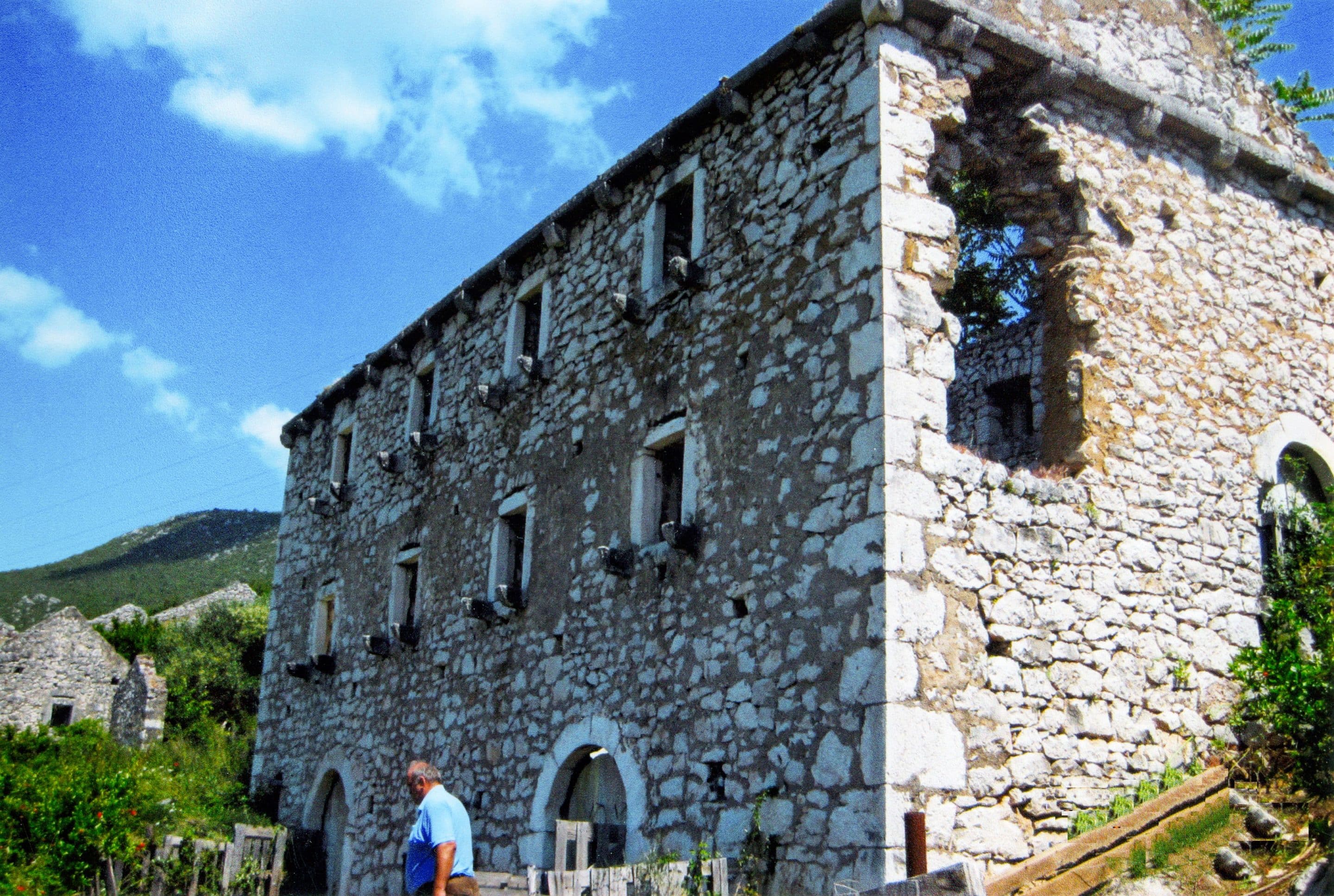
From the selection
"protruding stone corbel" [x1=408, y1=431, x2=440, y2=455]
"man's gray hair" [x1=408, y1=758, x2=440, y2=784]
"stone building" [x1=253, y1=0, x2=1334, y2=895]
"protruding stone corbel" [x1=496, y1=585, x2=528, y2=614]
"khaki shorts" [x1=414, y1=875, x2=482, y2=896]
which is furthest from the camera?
"protruding stone corbel" [x1=408, y1=431, x2=440, y2=455]

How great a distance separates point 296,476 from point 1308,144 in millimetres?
14851

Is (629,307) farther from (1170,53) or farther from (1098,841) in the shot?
(1098,841)

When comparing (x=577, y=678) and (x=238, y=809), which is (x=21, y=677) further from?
(x=577, y=678)

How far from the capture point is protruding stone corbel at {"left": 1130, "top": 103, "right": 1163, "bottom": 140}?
10344 mm

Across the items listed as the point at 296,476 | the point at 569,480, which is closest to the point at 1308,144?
the point at 569,480

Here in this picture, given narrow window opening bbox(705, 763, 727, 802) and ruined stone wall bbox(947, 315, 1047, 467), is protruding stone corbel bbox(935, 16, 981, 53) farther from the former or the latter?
narrow window opening bbox(705, 763, 727, 802)

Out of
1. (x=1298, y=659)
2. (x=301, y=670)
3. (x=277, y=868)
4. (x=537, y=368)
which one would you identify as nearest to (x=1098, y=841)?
Result: (x=1298, y=659)

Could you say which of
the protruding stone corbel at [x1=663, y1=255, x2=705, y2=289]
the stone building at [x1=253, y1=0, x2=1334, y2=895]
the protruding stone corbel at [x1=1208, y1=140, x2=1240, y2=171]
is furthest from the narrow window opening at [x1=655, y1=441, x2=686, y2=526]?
the protruding stone corbel at [x1=1208, y1=140, x2=1240, y2=171]

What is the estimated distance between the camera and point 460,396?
14648 mm

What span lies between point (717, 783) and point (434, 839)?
2.71m

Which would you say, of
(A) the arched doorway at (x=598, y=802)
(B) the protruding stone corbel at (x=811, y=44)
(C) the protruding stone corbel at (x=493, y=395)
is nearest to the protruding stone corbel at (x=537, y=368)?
(C) the protruding stone corbel at (x=493, y=395)

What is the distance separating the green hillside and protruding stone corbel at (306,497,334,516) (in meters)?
32.5

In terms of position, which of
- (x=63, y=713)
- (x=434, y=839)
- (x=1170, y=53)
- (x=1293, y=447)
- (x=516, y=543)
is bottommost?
(x=434, y=839)

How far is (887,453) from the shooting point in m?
8.15
